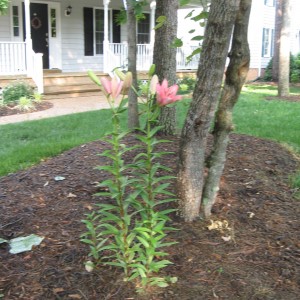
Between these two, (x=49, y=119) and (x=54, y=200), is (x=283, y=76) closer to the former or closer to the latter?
(x=49, y=119)

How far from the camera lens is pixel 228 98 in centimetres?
333

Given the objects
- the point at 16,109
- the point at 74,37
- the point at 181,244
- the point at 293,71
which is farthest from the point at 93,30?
the point at 181,244

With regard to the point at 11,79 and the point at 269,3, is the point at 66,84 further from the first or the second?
the point at 269,3

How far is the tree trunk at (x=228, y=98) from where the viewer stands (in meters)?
3.18

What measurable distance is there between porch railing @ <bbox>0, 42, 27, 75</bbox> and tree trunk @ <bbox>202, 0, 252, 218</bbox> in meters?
11.2

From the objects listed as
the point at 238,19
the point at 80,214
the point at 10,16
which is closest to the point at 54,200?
the point at 80,214

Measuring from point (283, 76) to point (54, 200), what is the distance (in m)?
11.2

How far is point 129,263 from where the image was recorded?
2.66 metres

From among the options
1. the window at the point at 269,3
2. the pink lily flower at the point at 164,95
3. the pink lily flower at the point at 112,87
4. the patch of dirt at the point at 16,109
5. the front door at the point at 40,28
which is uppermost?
the window at the point at 269,3

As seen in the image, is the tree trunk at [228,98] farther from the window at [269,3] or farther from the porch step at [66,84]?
the window at [269,3]

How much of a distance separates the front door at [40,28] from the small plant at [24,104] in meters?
5.43

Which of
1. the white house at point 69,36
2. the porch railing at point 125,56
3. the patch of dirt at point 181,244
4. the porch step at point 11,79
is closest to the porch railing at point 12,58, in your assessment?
the white house at point 69,36

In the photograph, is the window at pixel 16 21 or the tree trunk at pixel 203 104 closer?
the tree trunk at pixel 203 104

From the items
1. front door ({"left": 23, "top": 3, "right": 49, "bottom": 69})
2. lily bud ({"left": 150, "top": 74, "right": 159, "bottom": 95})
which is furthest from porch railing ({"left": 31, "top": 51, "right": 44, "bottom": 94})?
lily bud ({"left": 150, "top": 74, "right": 159, "bottom": 95})
